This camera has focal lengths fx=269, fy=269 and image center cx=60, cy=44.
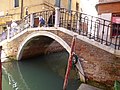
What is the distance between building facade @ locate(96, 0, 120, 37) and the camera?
7594 mm

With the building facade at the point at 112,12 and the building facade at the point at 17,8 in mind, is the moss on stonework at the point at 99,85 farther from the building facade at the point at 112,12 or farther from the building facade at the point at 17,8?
the building facade at the point at 17,8

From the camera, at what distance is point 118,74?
7418mm

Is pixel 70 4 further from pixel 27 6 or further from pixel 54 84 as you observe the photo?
pixel 54 84

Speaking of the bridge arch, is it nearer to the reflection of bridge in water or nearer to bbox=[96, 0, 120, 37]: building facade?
the reflection of bridge in water

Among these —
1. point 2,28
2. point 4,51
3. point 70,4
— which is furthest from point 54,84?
point 70,4

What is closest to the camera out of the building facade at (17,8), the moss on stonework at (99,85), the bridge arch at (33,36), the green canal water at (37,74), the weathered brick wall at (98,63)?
the weathered brick wall at (98,63)

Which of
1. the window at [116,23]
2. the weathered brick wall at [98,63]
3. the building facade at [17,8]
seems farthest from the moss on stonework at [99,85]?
the building facade at [17,8]

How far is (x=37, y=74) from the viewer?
10.6 metres

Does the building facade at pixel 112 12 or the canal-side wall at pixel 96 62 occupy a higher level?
the building facade at pixel 112 12

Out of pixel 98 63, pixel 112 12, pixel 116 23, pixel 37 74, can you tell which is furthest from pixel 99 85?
pixel 37 74

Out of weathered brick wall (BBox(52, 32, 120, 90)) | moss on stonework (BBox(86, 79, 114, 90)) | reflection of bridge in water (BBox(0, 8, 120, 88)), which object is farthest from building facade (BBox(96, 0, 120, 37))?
moss on stonework (BBox(86, 79, 114, 90))

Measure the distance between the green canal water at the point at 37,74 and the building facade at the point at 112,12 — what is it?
236 cm

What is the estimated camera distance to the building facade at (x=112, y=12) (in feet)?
24.9

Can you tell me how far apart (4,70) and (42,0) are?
592 centimetres
